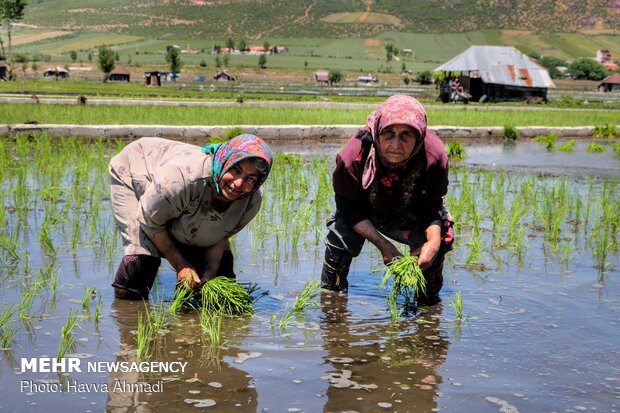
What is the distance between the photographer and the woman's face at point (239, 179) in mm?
3492

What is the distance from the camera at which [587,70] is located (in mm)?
97812

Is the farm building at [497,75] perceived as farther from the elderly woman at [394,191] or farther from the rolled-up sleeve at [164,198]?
the rolled-up sleeve at [164,198]

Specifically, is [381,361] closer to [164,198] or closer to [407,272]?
[407,272]

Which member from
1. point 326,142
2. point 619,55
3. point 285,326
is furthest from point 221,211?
point 619,55

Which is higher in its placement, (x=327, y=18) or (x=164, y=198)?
(x=327, y=18)

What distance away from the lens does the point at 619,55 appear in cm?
13550

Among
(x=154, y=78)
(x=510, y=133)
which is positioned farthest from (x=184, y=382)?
(x=154, y=78)

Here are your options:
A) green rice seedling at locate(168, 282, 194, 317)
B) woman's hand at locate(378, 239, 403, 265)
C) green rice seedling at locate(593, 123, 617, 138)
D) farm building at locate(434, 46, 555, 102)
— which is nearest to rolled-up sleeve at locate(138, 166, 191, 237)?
green rice seedling at locate(168, 282, 194, 317)

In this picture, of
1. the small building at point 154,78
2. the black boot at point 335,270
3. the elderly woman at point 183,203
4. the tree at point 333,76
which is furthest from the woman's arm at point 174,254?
the tree at point 333,76

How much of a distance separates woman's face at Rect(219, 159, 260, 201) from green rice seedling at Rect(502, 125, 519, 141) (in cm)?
1214

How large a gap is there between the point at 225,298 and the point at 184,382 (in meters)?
0.88

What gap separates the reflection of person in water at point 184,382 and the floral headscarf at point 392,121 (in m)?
1.08

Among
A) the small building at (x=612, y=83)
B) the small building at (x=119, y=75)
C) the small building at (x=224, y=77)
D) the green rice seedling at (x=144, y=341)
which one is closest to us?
the green rice seedling at (x=144, y=341)

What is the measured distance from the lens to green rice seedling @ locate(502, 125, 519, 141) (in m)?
15.0
